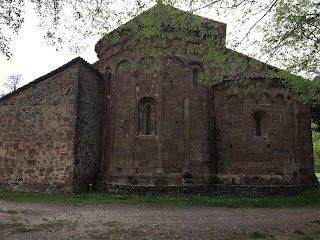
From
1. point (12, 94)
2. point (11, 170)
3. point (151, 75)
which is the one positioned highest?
point (151, 75)

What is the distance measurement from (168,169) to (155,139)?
1337 mm

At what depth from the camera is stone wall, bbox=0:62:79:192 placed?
11328 millimetres

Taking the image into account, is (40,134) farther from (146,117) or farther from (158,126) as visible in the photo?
(158,126)

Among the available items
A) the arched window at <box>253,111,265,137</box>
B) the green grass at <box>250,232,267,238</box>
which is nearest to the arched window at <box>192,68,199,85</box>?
the arched window at <box>253,111,265,137</box>

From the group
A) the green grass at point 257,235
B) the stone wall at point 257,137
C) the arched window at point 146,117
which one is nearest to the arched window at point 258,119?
the stone wall at point 257,137

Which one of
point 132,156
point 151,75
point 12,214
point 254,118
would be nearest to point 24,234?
point 12,214

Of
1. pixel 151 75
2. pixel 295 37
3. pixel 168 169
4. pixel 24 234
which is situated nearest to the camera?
pixel 24 234

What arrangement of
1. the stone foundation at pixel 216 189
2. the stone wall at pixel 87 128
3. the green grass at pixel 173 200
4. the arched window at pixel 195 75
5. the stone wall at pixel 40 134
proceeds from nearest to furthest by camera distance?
the green grass at pixel 173 200 → the stone foundation at pixel 216 189 → the stone wall at pixel 40 134 → the stone wall at pixel 87 128 → the arched window at pixel 195 75

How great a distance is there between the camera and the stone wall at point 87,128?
1163cm

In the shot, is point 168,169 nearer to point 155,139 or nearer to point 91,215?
point 155,139

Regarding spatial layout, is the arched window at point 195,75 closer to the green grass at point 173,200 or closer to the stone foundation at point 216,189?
the stone foundation at point 216,189

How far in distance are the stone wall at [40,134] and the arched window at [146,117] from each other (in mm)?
2807

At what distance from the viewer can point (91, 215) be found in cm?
700

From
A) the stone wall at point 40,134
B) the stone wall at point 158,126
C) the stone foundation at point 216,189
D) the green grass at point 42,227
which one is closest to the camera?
the green grass at point 42,227
